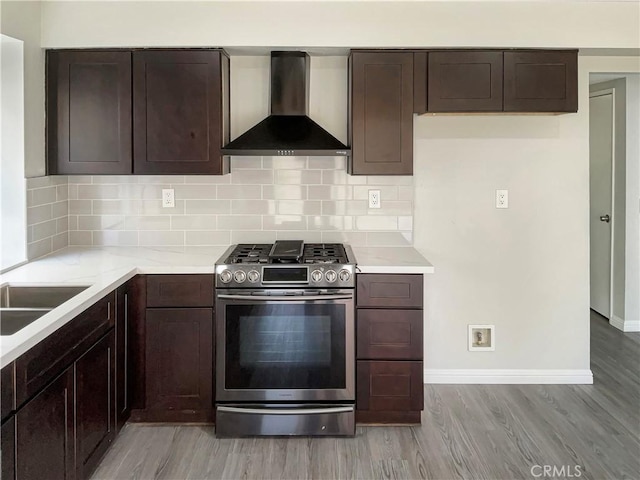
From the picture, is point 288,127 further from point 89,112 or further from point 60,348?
point 60,348

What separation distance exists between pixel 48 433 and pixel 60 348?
30 cm

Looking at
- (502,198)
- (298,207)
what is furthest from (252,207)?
(502,198)

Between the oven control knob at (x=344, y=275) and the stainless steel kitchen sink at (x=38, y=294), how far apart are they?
1220 millimetres

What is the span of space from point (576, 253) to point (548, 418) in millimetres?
1112

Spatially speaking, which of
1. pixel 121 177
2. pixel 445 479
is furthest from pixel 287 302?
pixel 121 177

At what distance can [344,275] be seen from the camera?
314 centimetres

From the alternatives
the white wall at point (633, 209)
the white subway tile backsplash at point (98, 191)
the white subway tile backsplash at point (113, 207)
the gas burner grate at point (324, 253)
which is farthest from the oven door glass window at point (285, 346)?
the white wall at point (633, 209)

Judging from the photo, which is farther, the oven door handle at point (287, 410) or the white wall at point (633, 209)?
the white wall at point (633, 209)

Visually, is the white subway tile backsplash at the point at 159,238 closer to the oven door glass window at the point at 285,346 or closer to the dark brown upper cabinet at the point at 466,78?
the oven door glass window at the point at 285,346

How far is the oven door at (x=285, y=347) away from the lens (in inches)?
125

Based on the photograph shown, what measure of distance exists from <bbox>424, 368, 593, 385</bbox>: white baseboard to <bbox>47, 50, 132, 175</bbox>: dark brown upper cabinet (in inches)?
93.0

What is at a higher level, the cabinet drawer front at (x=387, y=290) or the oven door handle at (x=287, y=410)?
the cabinet drawer front at (x=387, y=290)

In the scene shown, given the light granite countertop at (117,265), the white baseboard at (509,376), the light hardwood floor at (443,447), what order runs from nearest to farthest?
the light granite countertop at (117,265)
the light hardwood floor at (443,447)
the white baseboard at (509,376)

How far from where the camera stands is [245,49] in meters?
3.55
